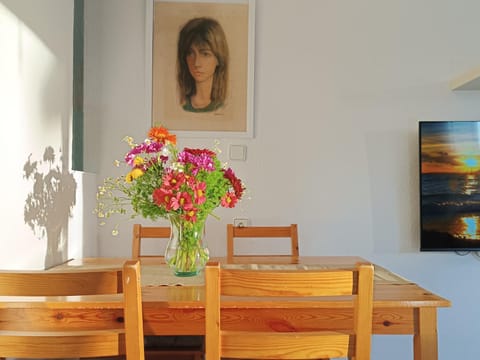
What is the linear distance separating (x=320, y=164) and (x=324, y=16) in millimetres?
883

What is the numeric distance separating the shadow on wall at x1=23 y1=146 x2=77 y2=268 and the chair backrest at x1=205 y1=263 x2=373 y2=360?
0.96m

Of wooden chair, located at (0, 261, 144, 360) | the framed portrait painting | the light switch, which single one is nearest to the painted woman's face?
the framed portrait painting

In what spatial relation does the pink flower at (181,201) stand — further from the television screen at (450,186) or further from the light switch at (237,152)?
the television screen at (450,186)

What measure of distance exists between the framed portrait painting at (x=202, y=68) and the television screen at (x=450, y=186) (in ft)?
3.43

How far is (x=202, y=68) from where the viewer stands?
2527mm

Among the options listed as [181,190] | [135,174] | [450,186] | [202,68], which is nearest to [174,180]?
[181,190]

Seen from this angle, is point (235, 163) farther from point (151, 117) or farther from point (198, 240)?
point (198, 240)

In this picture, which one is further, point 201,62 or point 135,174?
point 201,62

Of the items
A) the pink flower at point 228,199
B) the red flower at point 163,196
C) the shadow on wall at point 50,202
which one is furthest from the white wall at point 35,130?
the pink flower at point 228,199

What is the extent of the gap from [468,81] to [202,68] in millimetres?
1493

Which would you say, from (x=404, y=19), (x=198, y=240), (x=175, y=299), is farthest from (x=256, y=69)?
(x=175, y=299)

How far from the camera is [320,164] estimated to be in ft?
8.37

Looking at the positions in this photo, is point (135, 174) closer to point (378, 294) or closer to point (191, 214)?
point (191, 214)

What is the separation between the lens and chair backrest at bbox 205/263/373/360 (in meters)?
1.02
